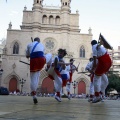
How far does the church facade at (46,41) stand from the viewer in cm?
3525

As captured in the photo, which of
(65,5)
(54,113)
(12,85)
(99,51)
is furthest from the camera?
(65,5)

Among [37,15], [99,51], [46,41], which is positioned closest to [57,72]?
[99,51]

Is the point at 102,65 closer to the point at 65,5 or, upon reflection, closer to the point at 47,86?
the point at 47,86

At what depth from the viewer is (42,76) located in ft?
118

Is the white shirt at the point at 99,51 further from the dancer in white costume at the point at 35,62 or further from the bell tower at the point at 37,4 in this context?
the bell tower at the point at 37,4

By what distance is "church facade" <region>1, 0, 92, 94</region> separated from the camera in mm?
35250

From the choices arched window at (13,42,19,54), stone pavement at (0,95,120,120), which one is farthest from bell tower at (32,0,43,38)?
stone pavement at (0,95,120,120)

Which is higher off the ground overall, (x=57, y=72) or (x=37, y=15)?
(x=37, y=15)

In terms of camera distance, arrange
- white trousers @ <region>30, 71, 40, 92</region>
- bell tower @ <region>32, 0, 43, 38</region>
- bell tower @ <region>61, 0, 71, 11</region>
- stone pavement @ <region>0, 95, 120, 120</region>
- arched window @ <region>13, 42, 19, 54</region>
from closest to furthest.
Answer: stone pavement @ <region>0, 95, 120, 120</region> → white trousers @ <region>30, 71, 40, 92</region> → arched window @ <region>13, 42, 19, 54</region> → bell tower @ <region>32, 0, 43, 38</region> → bell tower @ <region>61, 0, 71, 11</region>

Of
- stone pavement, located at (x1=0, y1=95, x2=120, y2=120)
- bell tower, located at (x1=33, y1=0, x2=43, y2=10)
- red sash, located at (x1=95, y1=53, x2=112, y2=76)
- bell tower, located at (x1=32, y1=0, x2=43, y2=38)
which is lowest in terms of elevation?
stone pavement, located at (x1=0, y1=95, x2=120, y2=120)

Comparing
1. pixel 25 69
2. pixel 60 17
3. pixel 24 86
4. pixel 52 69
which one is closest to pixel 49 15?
pixel 60 17

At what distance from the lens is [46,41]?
3744 cm

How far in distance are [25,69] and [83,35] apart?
37.1 feet

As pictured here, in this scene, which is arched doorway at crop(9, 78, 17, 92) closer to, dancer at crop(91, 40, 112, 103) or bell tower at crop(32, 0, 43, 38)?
bell tower at crop(32, 0, 43, 38)
